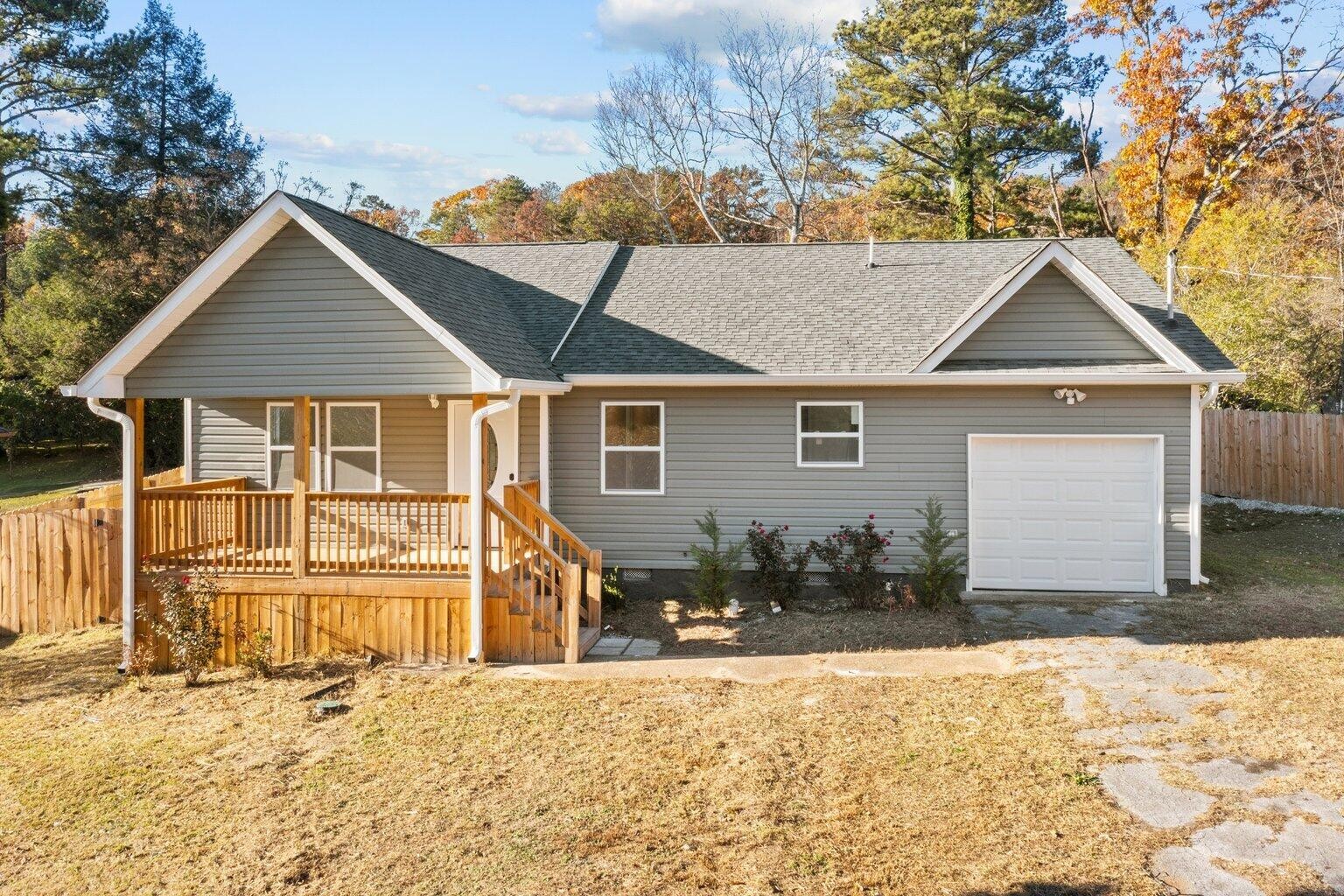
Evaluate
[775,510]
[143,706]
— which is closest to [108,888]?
[143,706]

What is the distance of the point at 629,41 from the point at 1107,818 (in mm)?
34041

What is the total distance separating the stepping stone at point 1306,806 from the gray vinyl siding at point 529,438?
27.1ft

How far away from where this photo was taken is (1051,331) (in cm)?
1141

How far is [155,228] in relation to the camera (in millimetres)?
27891

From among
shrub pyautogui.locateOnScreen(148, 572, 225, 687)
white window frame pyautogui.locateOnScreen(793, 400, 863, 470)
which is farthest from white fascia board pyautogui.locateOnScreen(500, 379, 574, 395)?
shrub pyautogui.locateOnScreen(148, 572, 225, 687)

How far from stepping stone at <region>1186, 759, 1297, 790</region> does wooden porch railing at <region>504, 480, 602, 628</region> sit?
18.6 ft

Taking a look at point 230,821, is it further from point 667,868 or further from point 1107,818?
point 1107,818

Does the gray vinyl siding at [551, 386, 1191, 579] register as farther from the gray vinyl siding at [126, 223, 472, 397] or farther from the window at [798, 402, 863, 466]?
the gray vinyl siding at [126, 223, 472, 397]

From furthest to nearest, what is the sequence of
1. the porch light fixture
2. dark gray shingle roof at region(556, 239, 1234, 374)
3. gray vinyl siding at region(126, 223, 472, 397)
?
dark gray shingle roof at region(556, 239, 1234, 374), the porch light fixture, gray vinyl siding at region(126, 223, 472, 397)

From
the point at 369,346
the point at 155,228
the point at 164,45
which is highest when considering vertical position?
the point at 164,45

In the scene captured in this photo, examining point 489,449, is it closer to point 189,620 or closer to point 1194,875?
point 189,620

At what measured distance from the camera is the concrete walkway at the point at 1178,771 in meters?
4.68

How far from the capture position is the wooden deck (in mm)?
8992

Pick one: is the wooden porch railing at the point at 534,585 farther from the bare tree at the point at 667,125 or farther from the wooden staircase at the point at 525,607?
the bare tree at the point at 667,125
